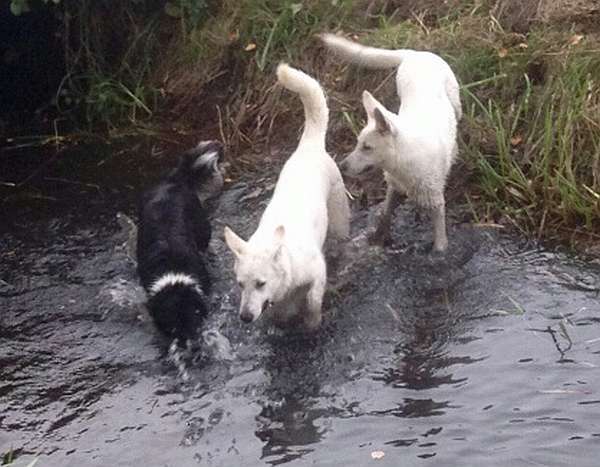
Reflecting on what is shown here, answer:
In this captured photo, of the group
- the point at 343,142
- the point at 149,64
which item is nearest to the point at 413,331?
the point at 343,142

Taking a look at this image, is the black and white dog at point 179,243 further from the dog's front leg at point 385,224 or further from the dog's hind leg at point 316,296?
the dog's front leg at point 385,224

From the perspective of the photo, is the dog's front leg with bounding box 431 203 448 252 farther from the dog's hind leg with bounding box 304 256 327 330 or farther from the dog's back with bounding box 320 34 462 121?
the dog's hind leg with bounding box 304 256 327 330

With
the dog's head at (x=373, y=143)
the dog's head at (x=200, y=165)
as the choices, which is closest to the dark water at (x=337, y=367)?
the dog's head at (x=200, y=165)

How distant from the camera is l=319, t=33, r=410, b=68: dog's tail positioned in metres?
7.95

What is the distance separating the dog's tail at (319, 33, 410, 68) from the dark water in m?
1.11

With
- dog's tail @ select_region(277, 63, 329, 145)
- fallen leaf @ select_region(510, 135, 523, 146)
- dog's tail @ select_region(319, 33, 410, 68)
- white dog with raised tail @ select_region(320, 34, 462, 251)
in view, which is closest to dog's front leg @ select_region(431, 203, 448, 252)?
white dog with raised tail @ select_region(320, 34, 462, 251)

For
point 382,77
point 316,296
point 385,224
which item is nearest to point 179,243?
point 316,296

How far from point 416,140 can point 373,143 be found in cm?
27

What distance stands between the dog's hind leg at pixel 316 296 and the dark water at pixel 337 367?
0.33 feet

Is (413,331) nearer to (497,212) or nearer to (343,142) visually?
Result: (497,212)

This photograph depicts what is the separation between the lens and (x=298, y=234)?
20.4 feet

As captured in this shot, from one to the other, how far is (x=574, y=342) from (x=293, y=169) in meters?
1.85

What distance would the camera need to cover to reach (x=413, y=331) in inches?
251

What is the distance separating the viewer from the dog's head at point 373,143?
261 inches
